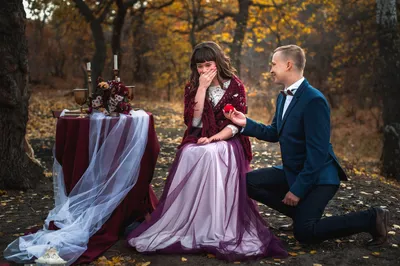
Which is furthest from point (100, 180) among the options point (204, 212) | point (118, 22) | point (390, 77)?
point (118, 22)

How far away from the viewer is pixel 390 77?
9.67 m

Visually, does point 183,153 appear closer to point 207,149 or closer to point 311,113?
point 207,149

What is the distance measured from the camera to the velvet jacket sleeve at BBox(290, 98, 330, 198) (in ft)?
13.6

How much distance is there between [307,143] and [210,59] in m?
1.18

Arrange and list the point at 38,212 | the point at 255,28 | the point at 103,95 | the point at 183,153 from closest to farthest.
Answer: the point at 183,153 < the point at 103,95 < the point at 38,212 < the point at 255,28

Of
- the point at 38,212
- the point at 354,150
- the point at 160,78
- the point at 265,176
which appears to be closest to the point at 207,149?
the point at 265,176

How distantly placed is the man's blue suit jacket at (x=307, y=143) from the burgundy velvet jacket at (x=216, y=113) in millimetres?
404

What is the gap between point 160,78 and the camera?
86.6 ft

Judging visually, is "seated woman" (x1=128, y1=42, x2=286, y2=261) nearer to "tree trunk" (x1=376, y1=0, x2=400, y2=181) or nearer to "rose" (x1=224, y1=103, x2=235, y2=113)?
"rose" (x1=224, y1=103, x2=235, y2=113)

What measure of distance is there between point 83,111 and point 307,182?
87.6 inches

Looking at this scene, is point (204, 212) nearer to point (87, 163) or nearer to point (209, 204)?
point (209, 204)

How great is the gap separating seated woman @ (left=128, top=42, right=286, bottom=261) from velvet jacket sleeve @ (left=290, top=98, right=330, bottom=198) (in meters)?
0.51

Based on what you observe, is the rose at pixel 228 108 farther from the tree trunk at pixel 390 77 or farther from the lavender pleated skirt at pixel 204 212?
the tree trunk at pixel 390 77

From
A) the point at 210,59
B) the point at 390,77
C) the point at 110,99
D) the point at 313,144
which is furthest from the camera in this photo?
the point at 390,77
